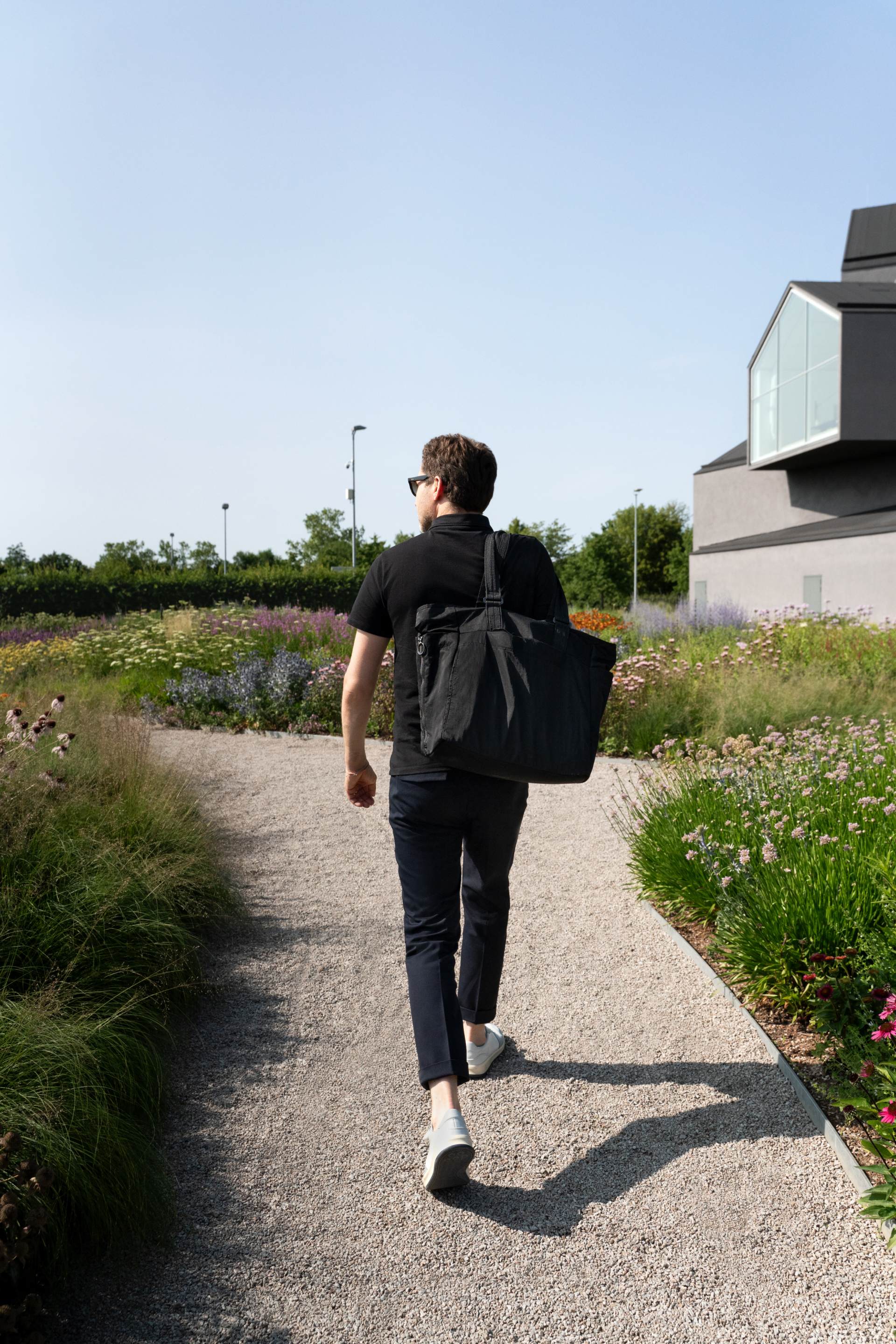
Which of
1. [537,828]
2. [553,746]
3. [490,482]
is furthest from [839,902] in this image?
[537,828]

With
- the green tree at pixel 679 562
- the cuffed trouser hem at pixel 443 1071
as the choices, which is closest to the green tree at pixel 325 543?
the green tree at pixel 679 562

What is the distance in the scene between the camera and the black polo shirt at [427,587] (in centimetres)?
264

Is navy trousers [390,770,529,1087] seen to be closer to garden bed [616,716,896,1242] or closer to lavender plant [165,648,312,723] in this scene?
garden bed [616,716,896,1242]

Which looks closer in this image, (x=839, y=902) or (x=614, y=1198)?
(x=614, y=1198)

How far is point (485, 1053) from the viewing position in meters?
3.29

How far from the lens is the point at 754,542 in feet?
86.1

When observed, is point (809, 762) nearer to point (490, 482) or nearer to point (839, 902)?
point (839, 902)

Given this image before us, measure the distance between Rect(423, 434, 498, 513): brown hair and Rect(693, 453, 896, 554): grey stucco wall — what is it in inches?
924

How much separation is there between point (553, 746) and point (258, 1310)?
1.49 metres

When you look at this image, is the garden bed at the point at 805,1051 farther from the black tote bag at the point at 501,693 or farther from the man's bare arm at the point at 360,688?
the man's bare arm at the point at 360,688

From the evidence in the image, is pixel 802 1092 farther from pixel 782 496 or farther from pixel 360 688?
pixel 782 496

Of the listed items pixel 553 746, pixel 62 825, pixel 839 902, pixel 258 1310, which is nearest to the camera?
pixel 258 1310

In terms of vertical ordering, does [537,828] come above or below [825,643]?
below

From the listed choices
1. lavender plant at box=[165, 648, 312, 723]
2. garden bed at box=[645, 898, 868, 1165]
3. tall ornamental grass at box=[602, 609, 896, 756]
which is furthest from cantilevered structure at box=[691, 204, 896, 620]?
garden bed at box=[645, 898, 868, 1165]
